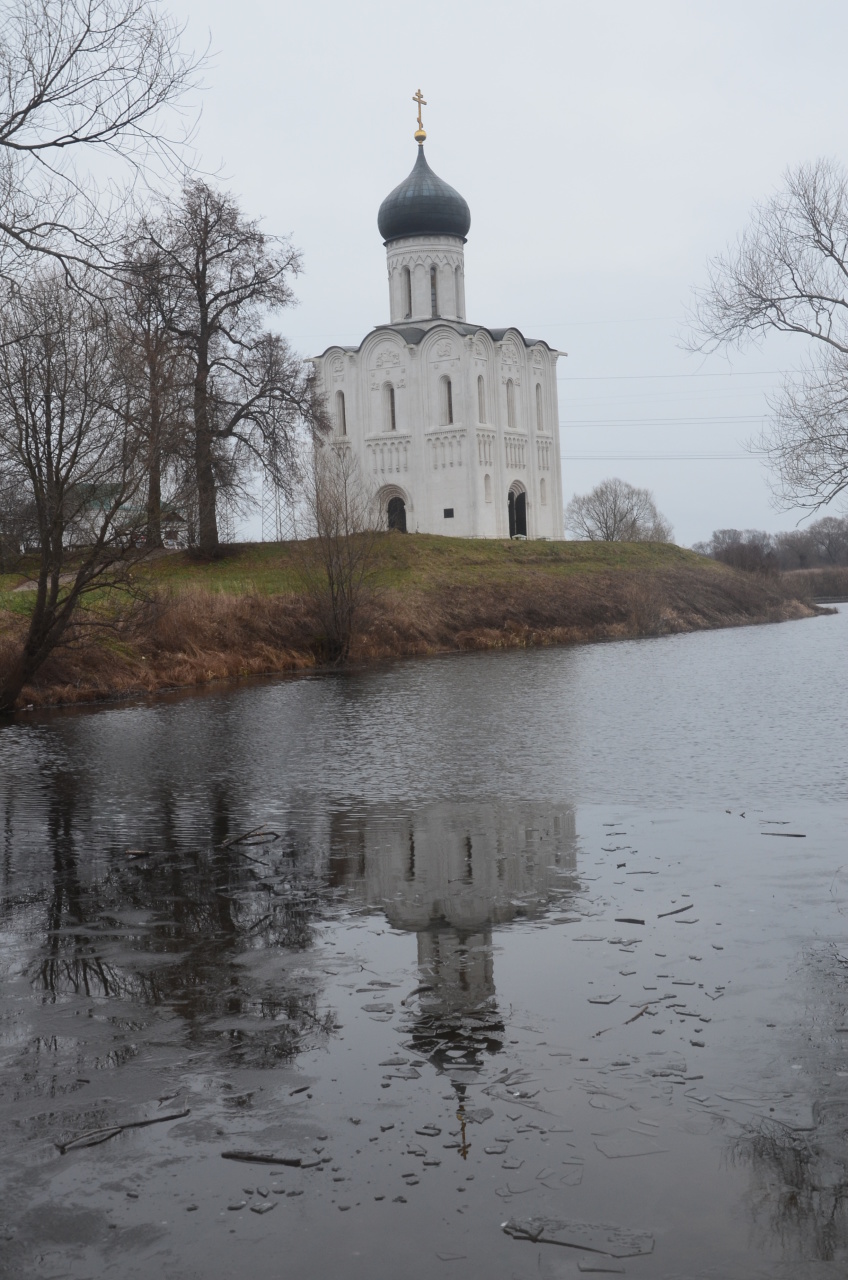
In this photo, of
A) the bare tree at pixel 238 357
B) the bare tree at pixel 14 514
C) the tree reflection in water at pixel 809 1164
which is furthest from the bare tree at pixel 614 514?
the tree reflection in water at pixel 809 1164

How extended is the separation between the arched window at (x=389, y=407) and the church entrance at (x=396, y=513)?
3.47 m

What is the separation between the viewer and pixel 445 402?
5712 centimetres

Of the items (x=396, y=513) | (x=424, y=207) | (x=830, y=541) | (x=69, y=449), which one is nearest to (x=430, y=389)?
(x=396, y=513)

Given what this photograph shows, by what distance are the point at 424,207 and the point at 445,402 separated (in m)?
8.68

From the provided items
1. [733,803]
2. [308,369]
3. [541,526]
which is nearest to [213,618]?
[308,369]

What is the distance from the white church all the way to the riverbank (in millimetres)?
6845

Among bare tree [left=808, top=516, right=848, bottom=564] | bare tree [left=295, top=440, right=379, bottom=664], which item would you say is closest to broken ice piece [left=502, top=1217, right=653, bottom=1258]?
bare tree [left=295, top=440, right=379, bottom=664]

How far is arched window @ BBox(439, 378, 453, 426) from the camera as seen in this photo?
5681 cm

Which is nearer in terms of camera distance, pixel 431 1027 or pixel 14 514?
pixel 431 1027

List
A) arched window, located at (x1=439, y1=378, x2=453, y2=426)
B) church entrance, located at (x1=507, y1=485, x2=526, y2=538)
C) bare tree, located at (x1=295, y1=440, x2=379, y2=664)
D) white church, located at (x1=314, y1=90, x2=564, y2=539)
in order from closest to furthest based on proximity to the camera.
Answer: bare tree, located at (x1=295, y1=440, x2=379, y2=664), white church, located at (x1=314, y1=90, x2=564, y2=539), arched window, located at (x1=439, y1=378, x2=453, y2=426), church entrance, located at (x1=507, y1=485, x2=526, y2=538)

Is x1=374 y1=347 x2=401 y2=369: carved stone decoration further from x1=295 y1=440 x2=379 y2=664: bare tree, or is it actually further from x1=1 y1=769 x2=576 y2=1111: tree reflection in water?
x1=1 y1=769 x2=576 y2=1111: tree reflection in water

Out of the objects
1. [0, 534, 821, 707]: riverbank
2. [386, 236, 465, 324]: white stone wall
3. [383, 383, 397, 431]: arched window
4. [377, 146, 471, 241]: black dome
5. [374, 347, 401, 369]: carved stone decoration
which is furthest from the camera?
[383, 383, 397, 431]: arched window

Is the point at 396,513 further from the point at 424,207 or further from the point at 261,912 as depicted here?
the point at 261,912

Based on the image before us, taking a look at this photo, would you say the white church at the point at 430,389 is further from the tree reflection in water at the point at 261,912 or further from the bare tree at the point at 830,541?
the bare tree at the point at 830,541
